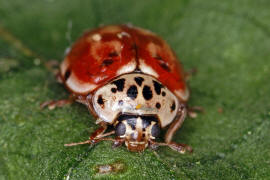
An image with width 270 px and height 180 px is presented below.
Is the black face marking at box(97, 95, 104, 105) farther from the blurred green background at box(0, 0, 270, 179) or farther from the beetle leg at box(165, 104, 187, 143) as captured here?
the beetle leg at box(165, 104, 187, 143)

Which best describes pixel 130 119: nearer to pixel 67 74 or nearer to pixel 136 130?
pixel 136 130

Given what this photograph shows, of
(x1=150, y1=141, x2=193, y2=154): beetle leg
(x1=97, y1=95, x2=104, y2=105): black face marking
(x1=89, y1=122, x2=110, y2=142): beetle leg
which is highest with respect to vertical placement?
(x1=97, y1=95, x2=104, y2=105): black face marking

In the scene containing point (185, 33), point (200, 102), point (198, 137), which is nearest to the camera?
point (198, 137)

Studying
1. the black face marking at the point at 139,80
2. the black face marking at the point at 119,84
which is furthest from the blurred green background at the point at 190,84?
the black face marking at the point at 139,80

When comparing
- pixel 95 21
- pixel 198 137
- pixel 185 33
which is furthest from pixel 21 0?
pixel 198 137

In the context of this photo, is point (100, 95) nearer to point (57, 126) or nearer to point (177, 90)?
point (57, 126)

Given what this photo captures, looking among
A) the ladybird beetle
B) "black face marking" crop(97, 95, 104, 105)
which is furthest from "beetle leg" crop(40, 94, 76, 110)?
"black face marking" crop(97, 95, 104, 105)

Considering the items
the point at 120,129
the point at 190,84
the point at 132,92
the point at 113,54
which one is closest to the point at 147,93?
the point at 132,92
